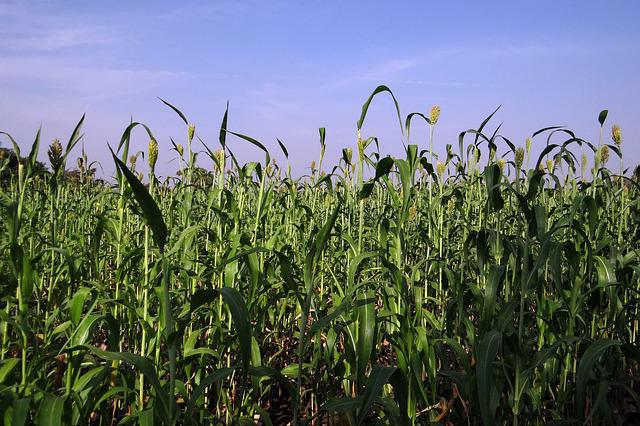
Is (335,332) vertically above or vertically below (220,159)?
below

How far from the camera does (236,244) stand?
2.18m

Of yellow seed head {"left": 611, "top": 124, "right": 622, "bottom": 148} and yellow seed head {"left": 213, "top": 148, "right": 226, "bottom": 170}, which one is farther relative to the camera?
yellow seed head {"left": 611, "top": 124, "right": 622, "bottom": 148}

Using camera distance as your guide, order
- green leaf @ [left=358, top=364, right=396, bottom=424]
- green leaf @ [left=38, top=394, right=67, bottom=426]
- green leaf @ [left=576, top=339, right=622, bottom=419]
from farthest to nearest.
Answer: green leaf @ [left=576, top=339, right=622, bottom=419], green leaf @ [left=358, top=364, right=396, bottom=424], green leaf @ [left=38, top=394, right=67, bottom=426]

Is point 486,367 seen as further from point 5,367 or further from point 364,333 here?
point 5,367

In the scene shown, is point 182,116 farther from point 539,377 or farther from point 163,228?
A: point 539,377

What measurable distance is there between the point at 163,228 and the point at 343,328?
3.28 ft

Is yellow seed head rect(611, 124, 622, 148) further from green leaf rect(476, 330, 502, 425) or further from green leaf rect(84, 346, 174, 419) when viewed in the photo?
green leaf rect(84, 346, 174, 419)

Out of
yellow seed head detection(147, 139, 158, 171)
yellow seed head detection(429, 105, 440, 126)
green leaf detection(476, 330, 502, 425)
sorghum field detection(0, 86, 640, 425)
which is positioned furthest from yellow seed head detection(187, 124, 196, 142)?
green leaf detection(476, 330, 502, 425)

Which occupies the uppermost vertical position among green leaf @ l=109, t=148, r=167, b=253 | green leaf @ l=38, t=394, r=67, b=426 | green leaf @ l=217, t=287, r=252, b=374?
green leaf @ l=109, t=148, r=167, b=253

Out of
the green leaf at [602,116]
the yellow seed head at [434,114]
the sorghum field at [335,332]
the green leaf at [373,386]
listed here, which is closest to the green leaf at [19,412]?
the sorghum field at [335,332]

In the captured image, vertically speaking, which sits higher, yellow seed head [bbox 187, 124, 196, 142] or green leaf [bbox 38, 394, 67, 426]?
yellow seed head [bbox 187, 124, 196, 142]

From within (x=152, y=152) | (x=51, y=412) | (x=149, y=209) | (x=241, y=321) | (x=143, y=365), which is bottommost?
(x=51, y=412)

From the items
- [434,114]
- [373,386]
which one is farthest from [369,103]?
[373,386]

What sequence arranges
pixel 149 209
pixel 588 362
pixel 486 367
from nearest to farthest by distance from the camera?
1. pixel 149 209
2. pixel 486 367
3. pixel 588 362
